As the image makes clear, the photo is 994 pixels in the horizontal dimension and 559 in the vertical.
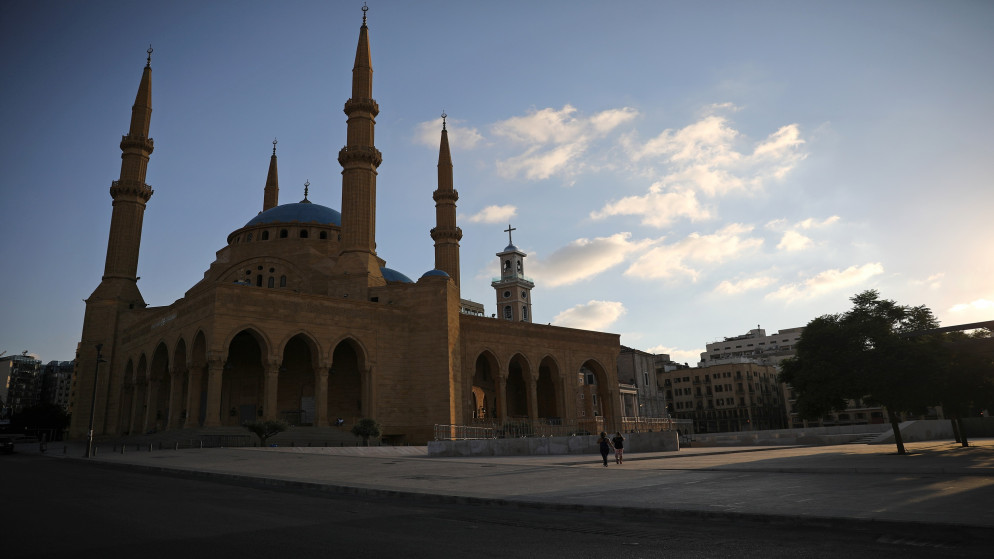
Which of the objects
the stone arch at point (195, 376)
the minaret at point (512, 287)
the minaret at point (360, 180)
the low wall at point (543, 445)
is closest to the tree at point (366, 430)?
the low wall at point (543, 445)

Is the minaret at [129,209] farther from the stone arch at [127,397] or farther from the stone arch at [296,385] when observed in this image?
the stone arch at [296,385]

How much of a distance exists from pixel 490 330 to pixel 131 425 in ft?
77.8

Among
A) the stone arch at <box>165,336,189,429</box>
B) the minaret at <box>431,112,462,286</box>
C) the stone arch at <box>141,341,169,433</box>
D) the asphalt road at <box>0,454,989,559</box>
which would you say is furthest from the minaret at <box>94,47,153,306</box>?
the asphalt road at <box>0,454,989,559</box>

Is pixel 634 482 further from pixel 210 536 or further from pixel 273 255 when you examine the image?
pixel 273 255

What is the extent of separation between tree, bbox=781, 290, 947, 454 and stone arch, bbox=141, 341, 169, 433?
33702 mm

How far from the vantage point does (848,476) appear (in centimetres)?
1304

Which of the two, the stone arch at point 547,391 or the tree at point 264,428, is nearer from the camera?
the tree at point 264,428

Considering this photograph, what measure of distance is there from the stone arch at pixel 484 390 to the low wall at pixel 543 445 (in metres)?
17.3

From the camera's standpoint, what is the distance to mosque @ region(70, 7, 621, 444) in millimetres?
33062

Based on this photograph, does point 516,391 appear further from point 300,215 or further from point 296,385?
point 300,215

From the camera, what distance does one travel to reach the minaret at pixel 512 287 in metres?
78.8

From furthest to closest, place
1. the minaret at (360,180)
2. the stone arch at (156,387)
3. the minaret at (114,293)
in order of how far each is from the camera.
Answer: the minaret at (114,293) < the minaret at (360,180) < the stone arch at (156,387)

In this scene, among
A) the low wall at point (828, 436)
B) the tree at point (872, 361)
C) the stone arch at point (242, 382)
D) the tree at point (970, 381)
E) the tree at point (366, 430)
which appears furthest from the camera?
the stone arch at point (242, 382)

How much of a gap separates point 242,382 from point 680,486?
3246cm
